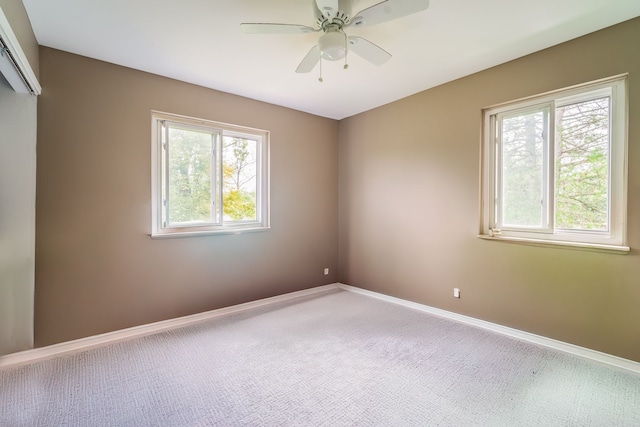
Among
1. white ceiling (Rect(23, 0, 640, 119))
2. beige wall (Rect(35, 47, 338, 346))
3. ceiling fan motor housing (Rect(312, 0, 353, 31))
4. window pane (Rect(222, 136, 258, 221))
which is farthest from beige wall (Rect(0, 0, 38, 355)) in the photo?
ceiling fan motor housing (Rect(312, 0, 353, 31))

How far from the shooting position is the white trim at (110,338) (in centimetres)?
231

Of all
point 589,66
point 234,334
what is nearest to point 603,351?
point 589,66

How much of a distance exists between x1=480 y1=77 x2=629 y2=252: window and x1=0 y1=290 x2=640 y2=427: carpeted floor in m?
1.10

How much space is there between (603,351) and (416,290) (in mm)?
1677

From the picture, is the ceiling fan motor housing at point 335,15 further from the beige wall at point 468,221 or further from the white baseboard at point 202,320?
the white baseboard at point 202,320

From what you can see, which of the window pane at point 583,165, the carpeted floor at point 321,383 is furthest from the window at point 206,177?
the window pane at point 583,165

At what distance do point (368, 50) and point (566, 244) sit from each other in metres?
2.37

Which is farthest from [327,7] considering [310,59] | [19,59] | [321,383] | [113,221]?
[113,221]

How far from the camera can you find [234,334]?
284 centimetres

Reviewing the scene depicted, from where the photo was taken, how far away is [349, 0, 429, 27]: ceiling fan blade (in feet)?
5.42

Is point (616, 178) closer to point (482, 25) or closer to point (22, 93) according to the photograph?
point (482, 25)

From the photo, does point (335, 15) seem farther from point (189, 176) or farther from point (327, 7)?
point (189, 176)

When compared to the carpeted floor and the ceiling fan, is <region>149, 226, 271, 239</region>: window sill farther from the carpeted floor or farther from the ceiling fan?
the ceiling fan

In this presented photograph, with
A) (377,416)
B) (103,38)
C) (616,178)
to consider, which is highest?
(103,38)
